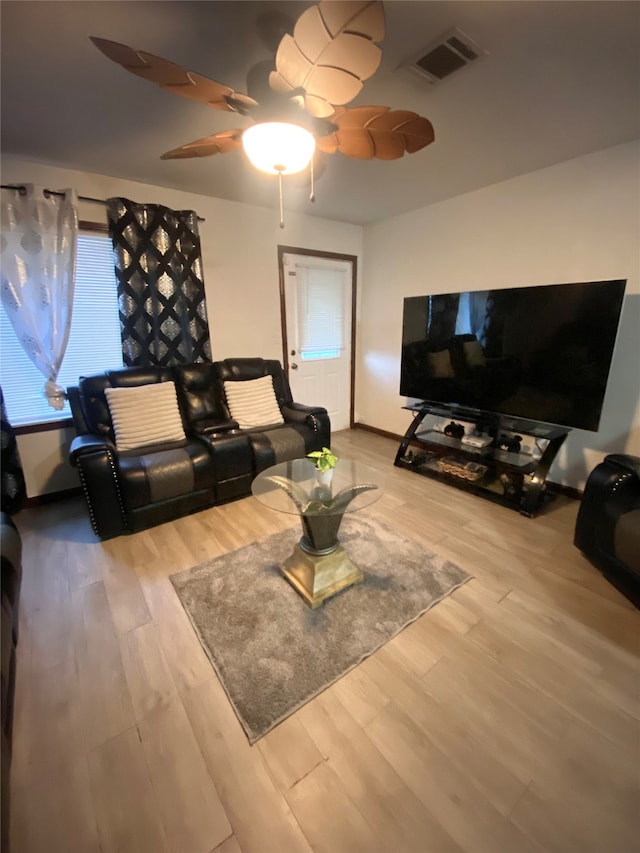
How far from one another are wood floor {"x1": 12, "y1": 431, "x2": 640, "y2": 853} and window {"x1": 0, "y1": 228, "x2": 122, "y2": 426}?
1.44 metres

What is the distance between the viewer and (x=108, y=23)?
4.33 feet

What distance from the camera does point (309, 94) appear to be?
1.21 m

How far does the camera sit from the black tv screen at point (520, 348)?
7.34 feet

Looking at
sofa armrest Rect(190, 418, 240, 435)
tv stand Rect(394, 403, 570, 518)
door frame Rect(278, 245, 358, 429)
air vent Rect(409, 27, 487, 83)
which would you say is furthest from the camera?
door frame Rect(278, 245, 358, 429)

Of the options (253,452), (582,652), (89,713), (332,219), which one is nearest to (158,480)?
(253,452)

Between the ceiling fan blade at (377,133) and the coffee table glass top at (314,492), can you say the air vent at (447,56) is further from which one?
the coffee table glass top at (314,492)

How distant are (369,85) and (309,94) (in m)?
0.71

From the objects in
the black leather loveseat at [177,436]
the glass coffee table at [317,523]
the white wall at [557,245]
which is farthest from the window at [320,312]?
the glass coffee table at [317,523]

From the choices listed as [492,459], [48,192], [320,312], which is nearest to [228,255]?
[320,312]

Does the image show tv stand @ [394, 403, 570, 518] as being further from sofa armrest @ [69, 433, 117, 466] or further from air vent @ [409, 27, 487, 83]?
sofa armrest @ [69, 433, 117, 466]

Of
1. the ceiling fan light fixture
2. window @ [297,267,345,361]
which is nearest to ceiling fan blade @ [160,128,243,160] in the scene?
the ceiling fan light fixture

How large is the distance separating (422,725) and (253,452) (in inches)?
75.9

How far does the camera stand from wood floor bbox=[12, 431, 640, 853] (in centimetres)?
98

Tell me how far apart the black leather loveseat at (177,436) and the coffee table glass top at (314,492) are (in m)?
0.71
